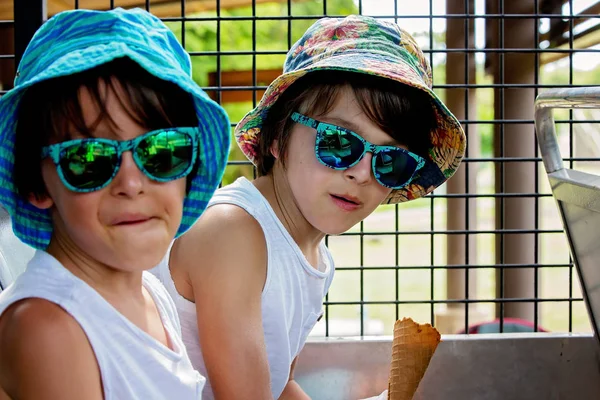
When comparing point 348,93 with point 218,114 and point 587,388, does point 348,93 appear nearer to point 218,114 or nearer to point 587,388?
point 218,114

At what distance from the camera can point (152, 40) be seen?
97cm

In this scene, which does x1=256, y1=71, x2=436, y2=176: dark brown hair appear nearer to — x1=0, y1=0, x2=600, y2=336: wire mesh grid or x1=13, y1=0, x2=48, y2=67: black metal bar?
x1=0, y1=0, x2=600, y2=336: wire mesh grid

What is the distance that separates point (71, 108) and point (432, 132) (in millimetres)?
924

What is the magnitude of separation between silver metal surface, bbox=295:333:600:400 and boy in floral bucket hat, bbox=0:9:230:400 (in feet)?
3.10

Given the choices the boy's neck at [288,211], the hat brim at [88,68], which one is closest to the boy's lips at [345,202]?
the boy's neck at [288,211]

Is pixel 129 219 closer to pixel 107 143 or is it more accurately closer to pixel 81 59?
pixel 107 143

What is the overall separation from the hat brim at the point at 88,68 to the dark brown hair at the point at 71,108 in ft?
0.05

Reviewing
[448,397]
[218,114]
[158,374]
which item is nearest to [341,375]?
[448,397]

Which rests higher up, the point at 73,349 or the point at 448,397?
the point at 73,349

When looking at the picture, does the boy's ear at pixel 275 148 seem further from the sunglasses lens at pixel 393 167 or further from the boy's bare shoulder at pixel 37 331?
the boy's bare shoulder at pixel 37 331

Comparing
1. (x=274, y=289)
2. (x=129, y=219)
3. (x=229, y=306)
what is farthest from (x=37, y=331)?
(x=274, y=289)

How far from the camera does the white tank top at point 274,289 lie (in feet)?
4.75

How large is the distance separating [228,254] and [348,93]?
41 centimetres

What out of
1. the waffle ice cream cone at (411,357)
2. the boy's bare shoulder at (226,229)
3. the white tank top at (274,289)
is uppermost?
the boy's bare shoulder at (226,229)
